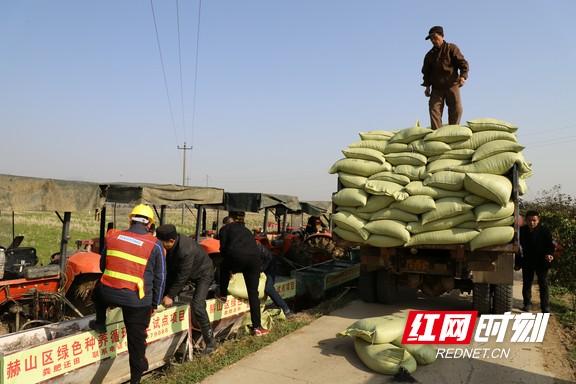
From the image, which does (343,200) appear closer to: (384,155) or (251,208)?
(384,155)

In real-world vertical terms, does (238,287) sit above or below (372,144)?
below

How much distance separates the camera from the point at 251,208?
30.8 feet

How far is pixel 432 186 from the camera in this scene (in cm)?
580

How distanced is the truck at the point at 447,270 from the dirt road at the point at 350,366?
2.78ft

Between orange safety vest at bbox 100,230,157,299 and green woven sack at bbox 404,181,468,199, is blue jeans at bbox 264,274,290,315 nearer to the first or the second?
green woven sack at bbox 404,181,468,199

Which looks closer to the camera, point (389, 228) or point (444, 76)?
point (389, 228)

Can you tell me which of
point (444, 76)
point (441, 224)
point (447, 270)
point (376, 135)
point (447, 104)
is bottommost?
point (447, 270)

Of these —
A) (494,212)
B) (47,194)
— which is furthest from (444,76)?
(47,194)

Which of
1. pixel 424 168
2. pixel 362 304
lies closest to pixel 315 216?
pixel 362 304

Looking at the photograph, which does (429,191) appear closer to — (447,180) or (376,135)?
(447,180)

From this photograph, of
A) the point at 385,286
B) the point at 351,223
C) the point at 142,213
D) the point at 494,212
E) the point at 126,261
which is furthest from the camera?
the point at 385,286

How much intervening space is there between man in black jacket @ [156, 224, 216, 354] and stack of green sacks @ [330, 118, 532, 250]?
2.24m

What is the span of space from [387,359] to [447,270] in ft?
7.15

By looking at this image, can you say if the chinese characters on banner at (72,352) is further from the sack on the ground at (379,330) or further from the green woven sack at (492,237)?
the green woven sack at (492,237)
